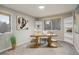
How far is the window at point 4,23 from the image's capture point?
2307 millimetres

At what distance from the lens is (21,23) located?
2488mm

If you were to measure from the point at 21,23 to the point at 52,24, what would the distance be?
71 centimetres

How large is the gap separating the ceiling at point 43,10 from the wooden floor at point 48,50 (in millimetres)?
701

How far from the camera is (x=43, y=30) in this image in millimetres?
2490

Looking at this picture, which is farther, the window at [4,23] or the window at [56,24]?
the window at [56,24]

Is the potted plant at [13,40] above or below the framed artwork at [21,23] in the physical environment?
below

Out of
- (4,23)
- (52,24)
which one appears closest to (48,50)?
(52,24)

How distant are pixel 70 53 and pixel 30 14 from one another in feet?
3.96

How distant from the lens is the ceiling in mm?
2254

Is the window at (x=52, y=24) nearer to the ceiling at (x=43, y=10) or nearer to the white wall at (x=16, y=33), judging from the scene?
the ceiling at (x=43, y=10)

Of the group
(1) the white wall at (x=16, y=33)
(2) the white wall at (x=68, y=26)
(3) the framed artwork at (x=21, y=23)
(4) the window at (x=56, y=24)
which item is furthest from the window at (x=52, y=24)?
(3) the framed artwork at (x=21, y=23)

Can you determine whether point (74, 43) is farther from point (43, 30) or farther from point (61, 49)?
point (43, 30)

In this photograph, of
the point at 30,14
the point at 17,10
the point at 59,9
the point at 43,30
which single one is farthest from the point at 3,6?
the point at 59,9

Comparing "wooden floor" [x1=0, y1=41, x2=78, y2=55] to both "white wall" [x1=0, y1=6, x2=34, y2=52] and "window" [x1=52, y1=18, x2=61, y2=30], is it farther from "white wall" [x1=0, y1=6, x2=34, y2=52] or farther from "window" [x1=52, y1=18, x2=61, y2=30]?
"window" [x1=52, y1=18, x2=61, y2=30]
